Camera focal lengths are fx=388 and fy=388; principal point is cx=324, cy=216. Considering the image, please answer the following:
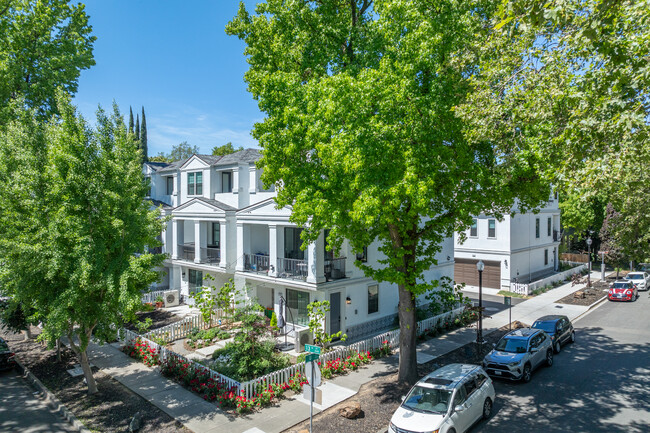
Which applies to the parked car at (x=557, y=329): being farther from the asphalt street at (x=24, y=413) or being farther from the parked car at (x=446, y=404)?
the asphalt street at (x=24, y=413)

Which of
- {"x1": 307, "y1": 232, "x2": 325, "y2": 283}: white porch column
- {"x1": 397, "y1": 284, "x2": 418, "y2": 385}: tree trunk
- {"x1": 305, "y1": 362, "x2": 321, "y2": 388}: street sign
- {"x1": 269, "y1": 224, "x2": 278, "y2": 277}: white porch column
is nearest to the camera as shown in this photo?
{"x1": 305, "y1": 362, "x2": 321, "y2": 388}: street sign

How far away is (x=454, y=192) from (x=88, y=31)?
75.0ft

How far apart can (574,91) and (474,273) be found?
26191 mm

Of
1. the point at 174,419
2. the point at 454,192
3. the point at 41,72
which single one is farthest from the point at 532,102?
the point at 41,72

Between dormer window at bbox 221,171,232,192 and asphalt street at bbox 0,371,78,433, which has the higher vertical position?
dormer window at bbox 221,171,232,192

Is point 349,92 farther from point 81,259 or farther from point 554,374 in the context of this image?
point 554,374

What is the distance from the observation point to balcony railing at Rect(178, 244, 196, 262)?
26.2m

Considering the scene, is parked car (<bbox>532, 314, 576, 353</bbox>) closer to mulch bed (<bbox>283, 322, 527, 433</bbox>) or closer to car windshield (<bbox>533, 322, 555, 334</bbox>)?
car windshield (<bbox>533, 322, 555, 334</bbox>)

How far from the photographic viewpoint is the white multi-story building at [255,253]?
19.1m

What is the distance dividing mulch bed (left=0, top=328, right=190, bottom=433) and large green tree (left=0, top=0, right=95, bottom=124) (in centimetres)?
1212

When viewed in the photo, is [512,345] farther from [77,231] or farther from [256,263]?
[77,231]

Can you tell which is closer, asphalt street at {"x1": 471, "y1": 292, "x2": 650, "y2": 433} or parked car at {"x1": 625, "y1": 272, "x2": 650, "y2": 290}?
asphalt street at {"x1": 471, "y1": 292, "x2": 650, "y2": 433}

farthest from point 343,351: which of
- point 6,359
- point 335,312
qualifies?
point 6,359

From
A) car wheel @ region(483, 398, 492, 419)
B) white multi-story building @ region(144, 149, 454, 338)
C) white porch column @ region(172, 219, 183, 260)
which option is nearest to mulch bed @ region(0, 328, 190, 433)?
white multi-story building @ region(144, 149, 454, 338)
